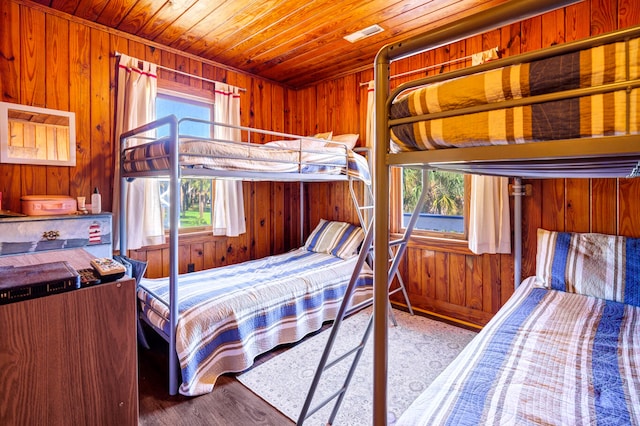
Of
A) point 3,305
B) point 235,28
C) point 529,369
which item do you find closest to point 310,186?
point 235,28

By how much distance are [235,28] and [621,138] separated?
2.75 meters

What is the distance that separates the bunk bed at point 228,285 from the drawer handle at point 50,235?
1.64 ft

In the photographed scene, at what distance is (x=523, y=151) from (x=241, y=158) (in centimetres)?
178

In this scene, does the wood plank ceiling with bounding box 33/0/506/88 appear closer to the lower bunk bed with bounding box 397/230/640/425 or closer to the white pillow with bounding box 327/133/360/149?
the white pillow with bounding box 327/133/360/149

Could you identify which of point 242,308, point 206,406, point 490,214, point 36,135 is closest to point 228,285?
point 242,308

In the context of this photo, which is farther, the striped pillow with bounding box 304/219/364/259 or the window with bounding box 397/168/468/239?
the striped pillow with bounding box 304/219/364/259

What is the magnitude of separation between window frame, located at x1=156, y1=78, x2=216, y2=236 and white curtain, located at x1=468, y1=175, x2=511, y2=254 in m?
2.51

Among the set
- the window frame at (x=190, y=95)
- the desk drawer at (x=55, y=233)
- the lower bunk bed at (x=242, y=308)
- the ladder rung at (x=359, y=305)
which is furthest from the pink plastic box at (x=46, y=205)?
the ladder rung at (x=359, y=305)

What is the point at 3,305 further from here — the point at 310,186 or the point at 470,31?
the point at 310,186

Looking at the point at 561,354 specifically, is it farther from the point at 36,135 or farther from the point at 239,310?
the point at 36,135

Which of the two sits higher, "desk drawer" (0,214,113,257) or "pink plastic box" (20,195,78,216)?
"pink plastic box" (20,195,78,216)

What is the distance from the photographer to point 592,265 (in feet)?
6.61

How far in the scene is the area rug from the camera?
176 centimetres

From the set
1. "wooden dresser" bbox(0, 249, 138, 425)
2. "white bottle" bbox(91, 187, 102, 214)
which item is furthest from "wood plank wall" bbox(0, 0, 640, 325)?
"wooden dresser" bbox(0, 249, 138, 425)
